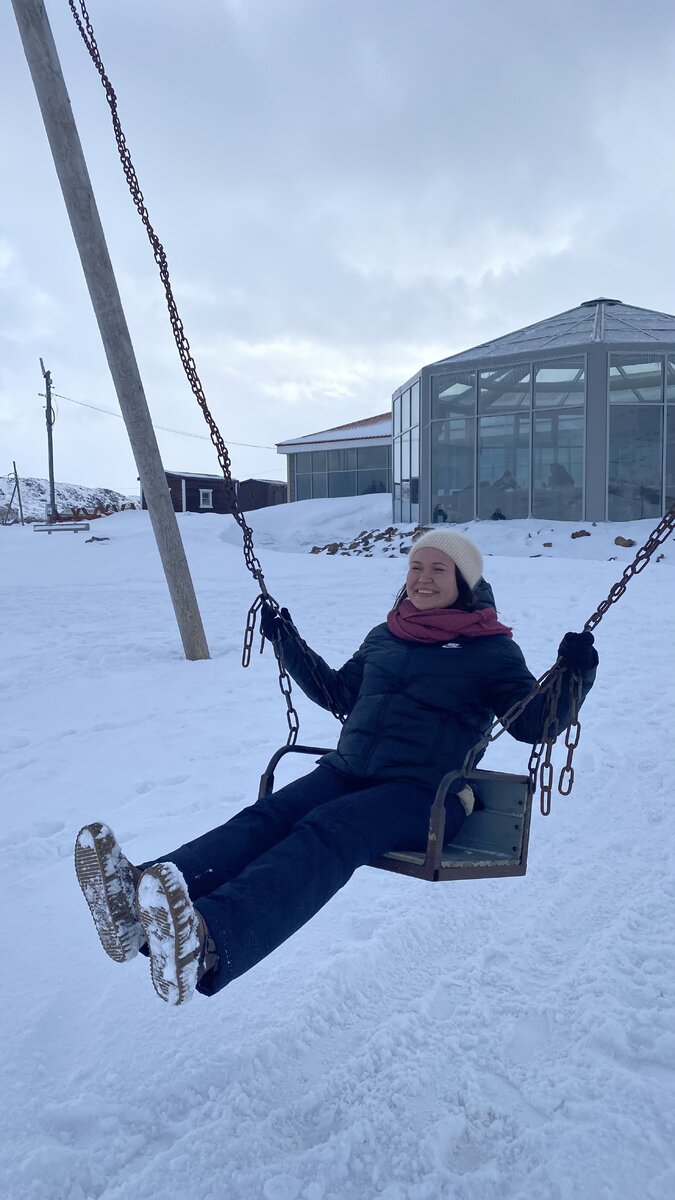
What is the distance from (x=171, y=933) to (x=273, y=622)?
4.94 feet

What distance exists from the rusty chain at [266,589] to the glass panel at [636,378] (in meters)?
14.6

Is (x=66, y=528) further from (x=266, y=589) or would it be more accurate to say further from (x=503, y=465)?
(x=266, y=589)

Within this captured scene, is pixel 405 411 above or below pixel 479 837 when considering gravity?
above

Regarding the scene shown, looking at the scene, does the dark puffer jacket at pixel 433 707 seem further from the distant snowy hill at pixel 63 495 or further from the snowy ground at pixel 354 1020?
the distant snowy hill at pixel 63 495

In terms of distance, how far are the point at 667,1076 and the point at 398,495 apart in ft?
66.8

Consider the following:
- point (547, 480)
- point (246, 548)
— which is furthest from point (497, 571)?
point (246, 548)

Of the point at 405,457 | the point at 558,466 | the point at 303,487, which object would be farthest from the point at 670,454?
Result: the point at 303,487

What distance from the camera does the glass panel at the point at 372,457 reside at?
96.2 ft

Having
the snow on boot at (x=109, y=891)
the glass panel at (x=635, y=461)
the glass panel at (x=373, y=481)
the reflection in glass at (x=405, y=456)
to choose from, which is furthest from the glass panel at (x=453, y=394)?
the snow on boot at (x=109, y=891)

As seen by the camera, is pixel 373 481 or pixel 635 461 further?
pixel 373 481

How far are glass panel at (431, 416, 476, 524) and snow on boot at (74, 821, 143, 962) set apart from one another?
1693 centimetres

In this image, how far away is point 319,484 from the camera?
3167 cm

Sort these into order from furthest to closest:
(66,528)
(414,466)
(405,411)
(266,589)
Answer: (405,411), (66,528), (414,466), (266,589)

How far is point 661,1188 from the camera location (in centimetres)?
189
